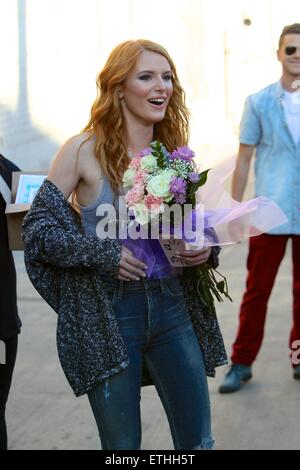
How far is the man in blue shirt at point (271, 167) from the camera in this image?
434 cm

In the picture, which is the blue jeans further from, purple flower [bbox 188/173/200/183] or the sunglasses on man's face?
the sunglasses on man's face

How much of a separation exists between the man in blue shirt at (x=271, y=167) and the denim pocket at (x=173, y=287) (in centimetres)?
174

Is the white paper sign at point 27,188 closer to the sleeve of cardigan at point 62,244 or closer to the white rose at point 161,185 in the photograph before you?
the sleeve of cardigan at point 62,244

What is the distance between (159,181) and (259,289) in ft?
6.75

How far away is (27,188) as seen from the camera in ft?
9.58

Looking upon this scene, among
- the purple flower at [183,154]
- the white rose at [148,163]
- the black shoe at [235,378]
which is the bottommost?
the black shoe at [235,378]

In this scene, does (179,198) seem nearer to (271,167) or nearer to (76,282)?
(76,282)

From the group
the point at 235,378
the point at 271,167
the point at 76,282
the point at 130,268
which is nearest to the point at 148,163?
A: the point at 130,268

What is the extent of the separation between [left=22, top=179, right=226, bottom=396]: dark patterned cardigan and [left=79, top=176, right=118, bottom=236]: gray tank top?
37 millimetres

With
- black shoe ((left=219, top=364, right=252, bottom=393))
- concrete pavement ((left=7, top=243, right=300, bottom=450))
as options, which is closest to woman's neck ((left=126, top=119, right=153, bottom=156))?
concrete pavement ((left=7, top=243, right=300, bottom=450))

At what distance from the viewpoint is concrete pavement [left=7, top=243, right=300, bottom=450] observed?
3917 mm

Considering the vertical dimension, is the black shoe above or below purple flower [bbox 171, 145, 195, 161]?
below

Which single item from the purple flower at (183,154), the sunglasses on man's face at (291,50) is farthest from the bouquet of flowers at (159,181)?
the sunglasses on man's face at (291,50)

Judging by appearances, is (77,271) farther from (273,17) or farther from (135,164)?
(273,17)
